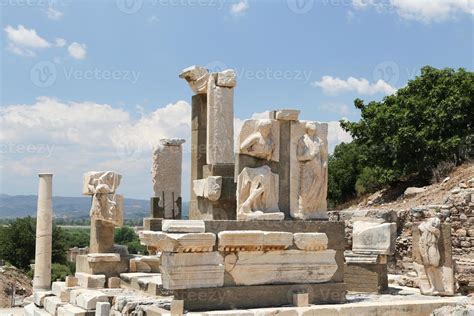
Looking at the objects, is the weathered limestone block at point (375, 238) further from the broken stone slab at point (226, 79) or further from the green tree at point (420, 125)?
the green tree at point (420, 125)

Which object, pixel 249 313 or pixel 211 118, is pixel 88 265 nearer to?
pixel 211 118

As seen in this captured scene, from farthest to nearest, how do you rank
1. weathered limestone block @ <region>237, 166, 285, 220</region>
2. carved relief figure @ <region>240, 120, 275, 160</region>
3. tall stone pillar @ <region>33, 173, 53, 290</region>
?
tall stone pillar @ <region>33, 173, 53, 290</region>
carved relief figure @ <region>240, 120, 275, 160</region>
weathered limestone block @ <region>237, 166, 285, 220</region>

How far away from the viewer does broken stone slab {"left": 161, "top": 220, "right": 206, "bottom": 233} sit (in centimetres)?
841

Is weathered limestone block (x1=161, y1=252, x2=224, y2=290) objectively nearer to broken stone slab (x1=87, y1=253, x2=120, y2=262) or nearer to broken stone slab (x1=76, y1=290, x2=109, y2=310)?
broken stone slab (x1=76, y1=290, x2=109, y2=310)

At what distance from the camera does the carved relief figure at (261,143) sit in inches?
367

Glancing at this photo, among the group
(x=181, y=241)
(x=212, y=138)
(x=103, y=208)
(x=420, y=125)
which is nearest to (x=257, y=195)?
(x=181, y=241)

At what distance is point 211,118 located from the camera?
1105cm

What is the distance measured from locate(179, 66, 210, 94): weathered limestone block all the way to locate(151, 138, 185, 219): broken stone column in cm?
368

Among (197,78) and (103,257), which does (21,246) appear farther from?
(197,78)

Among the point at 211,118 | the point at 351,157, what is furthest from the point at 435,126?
the point at 211,118

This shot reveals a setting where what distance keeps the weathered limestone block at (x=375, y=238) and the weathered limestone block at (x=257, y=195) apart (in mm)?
3747

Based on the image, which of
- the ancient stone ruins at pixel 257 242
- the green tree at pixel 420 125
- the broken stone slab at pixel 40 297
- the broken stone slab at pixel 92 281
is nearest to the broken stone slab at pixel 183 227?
the ancient stone ruins at pixel 257 242

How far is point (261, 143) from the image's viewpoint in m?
9.32

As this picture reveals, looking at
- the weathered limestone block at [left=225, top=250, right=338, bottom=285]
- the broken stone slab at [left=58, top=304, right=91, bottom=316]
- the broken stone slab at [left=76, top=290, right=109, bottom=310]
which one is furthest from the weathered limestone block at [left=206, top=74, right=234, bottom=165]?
the broken stone slab at [left=58, top=304, right=91, bottom=316]
